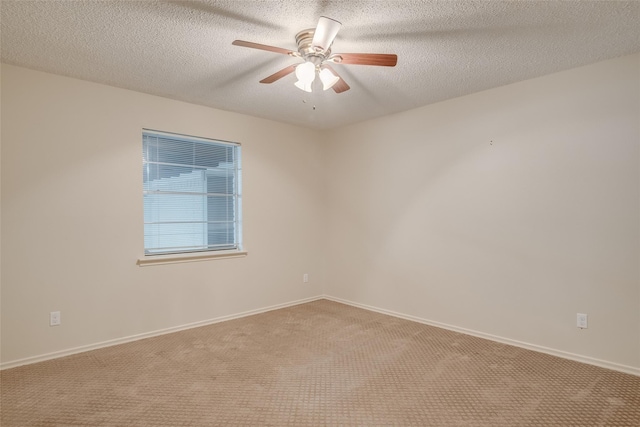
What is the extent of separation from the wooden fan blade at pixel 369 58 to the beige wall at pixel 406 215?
1.75m

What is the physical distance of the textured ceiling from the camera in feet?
6.80

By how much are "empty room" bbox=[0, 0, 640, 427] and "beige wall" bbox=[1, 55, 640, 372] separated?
0.02 meters

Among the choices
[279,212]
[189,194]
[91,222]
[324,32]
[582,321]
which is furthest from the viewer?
[279,212]

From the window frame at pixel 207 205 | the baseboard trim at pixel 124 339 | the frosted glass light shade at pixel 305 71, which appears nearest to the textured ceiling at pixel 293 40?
the frosted glass light shade at pixel 305 71

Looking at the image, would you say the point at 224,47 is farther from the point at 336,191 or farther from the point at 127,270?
the point at 336,191

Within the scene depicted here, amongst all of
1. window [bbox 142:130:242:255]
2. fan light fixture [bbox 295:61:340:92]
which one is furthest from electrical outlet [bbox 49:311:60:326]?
fan light fixture [bbox 295:61:340:92]

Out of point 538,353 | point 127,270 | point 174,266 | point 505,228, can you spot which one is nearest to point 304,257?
point 174,266

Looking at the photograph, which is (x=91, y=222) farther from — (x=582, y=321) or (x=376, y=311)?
(x=582, y=321)

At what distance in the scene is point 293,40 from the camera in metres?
2.48

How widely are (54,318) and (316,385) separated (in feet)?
7.38

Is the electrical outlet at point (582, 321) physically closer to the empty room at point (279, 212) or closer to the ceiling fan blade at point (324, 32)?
the empty room at point (279, 212)

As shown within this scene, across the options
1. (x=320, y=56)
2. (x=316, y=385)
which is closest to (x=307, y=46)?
(x=320, y=56)

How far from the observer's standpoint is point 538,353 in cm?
307

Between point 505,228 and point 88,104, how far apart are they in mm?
3900
